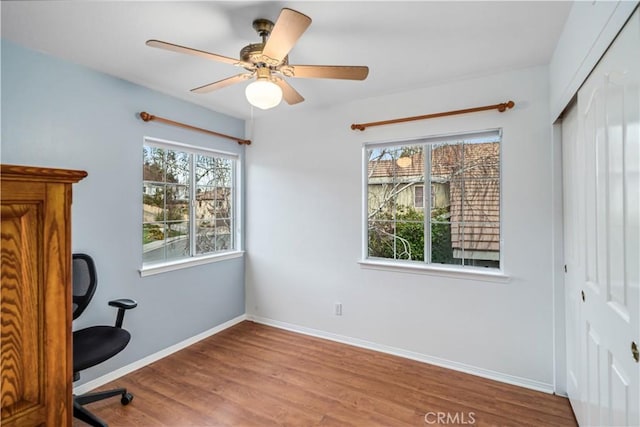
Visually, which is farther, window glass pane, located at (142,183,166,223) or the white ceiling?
window glass pane, located at (142,183,166,223)

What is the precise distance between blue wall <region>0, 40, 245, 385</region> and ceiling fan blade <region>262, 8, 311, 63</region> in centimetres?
161

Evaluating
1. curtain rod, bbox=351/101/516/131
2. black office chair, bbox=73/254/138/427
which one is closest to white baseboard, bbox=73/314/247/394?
black office chair, bbox=73/254/138/427

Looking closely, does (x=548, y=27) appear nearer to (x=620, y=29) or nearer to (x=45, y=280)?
(x=620, y=29)

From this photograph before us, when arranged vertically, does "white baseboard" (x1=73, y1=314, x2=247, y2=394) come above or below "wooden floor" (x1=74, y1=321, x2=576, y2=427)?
above

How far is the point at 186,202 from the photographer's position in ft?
10.3

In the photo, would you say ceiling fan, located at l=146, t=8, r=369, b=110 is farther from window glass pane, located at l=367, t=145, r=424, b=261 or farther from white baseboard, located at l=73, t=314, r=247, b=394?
white baseboard, located at l=73, t=314, r=247, b=394

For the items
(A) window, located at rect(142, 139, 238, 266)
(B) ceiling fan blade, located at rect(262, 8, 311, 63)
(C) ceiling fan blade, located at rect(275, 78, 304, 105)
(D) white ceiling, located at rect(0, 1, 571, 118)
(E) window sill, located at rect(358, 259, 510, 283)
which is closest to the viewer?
(B) ceiling fan blade, located at rect(262, 8, 311, 63)

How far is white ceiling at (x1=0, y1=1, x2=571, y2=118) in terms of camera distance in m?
1.63

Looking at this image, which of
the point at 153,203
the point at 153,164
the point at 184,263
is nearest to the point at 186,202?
the point at 153,203

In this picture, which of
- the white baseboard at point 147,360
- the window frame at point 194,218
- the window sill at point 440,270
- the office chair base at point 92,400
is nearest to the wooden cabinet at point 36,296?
the office chair base at point 92,400

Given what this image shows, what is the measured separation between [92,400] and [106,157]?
1.71 metres

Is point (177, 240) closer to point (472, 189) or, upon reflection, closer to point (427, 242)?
point (427, 242)

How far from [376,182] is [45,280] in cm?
263

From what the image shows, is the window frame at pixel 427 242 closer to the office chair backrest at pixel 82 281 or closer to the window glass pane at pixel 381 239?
the window glass pane at pixel 381 239
